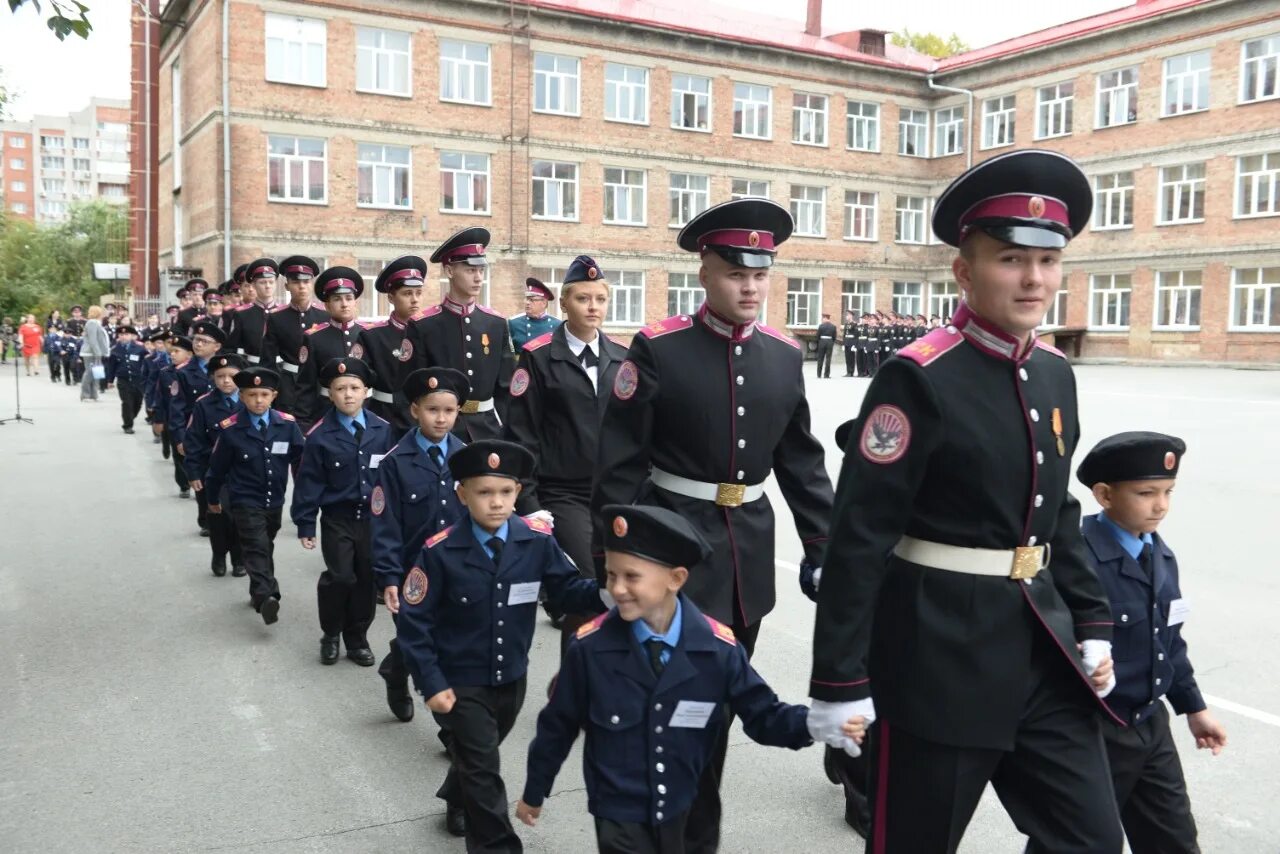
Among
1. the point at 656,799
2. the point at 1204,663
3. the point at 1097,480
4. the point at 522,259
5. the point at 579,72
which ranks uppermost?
the point at 579,72

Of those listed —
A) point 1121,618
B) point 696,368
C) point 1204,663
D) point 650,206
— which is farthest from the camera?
point 650,206

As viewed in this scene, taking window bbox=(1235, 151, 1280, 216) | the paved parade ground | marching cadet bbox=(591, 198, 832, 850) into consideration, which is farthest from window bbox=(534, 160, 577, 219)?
marching cadet bbox=(591, 198, 832, 850)

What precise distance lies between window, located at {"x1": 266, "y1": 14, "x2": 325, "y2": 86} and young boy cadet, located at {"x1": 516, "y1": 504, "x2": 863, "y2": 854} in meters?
34.3

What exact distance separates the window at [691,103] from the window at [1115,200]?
44.1ft

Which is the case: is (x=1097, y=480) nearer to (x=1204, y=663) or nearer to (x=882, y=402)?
(x=882, y=402)

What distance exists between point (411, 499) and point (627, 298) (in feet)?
117

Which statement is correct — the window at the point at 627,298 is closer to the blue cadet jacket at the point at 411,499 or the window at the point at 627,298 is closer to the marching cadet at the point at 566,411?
the marching cadet at the point at 566,411

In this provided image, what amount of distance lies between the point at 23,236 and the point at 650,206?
67.9 meters

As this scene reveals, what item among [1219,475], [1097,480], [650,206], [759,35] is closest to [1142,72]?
[759,35]

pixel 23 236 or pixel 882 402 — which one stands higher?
pixel 23 236

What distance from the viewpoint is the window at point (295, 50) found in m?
34.4

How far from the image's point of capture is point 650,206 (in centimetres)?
4125

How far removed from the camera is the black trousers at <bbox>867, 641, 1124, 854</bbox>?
114 inches

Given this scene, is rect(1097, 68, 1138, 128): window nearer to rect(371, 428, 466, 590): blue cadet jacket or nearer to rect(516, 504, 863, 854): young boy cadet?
rect(371, 428, 466, 590): blue cadet jacket
